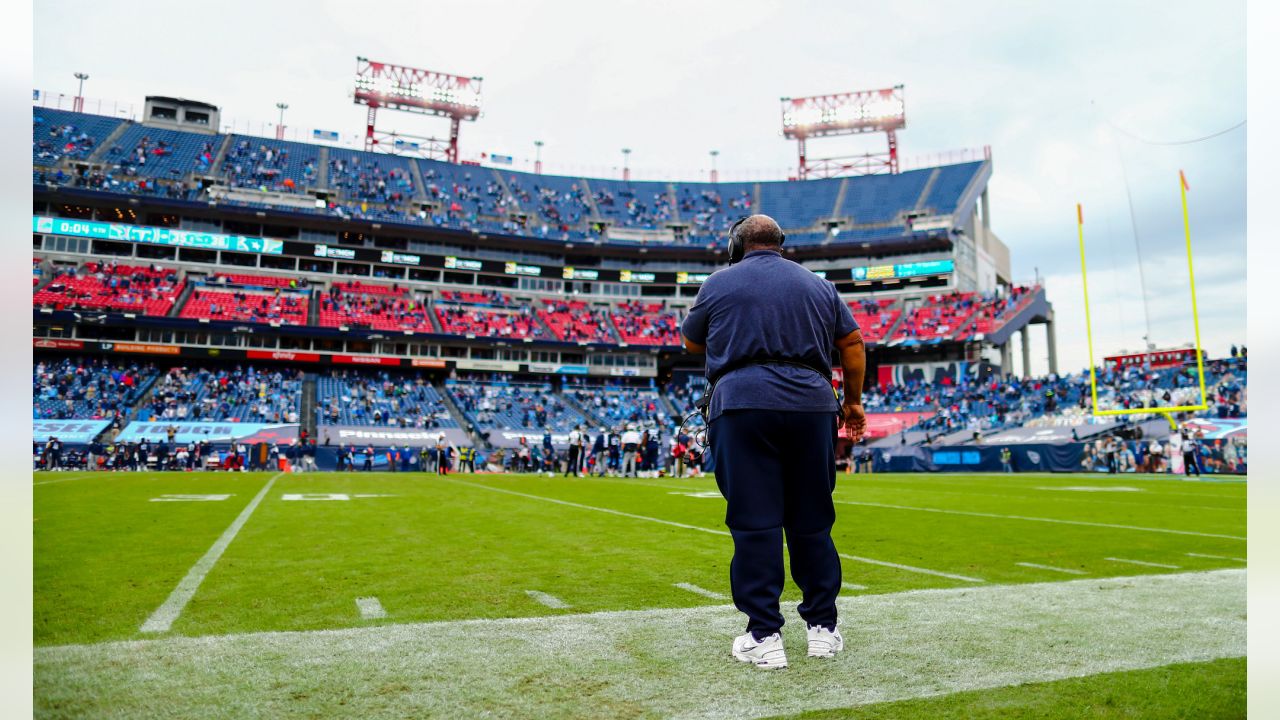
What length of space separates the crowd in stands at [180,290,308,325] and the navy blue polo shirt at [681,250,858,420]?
169 feet

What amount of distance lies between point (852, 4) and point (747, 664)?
3747 millimetres

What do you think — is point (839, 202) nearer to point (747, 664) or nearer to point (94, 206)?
point (94, 206)

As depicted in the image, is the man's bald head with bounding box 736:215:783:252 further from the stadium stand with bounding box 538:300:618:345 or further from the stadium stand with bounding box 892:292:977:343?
the stadium stand with bounding box 892:292:977:343

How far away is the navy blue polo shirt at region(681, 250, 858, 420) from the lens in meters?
3.37

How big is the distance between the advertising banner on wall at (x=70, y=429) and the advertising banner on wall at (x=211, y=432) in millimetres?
1011

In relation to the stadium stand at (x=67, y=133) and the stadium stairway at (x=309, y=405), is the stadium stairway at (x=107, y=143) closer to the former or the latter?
the stadium stand at (x=67, y=133)

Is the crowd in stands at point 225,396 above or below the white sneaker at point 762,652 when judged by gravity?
above

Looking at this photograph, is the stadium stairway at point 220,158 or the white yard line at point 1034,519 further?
the stadium stairway at point 220,158

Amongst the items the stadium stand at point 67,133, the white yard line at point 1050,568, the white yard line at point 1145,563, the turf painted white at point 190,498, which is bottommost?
the turf painted white at point 190,498

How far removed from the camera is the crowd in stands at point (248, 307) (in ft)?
159

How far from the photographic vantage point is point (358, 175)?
197 ft

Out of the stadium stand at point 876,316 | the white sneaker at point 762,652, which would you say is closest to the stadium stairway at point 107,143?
the stadium stand at point 876,316

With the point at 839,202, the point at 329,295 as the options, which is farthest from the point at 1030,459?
the point at 329,295

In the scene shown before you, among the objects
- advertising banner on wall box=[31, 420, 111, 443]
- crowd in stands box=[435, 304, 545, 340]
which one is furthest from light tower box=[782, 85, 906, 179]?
advertising banner on wall box=[31, 420, 111, 443]
